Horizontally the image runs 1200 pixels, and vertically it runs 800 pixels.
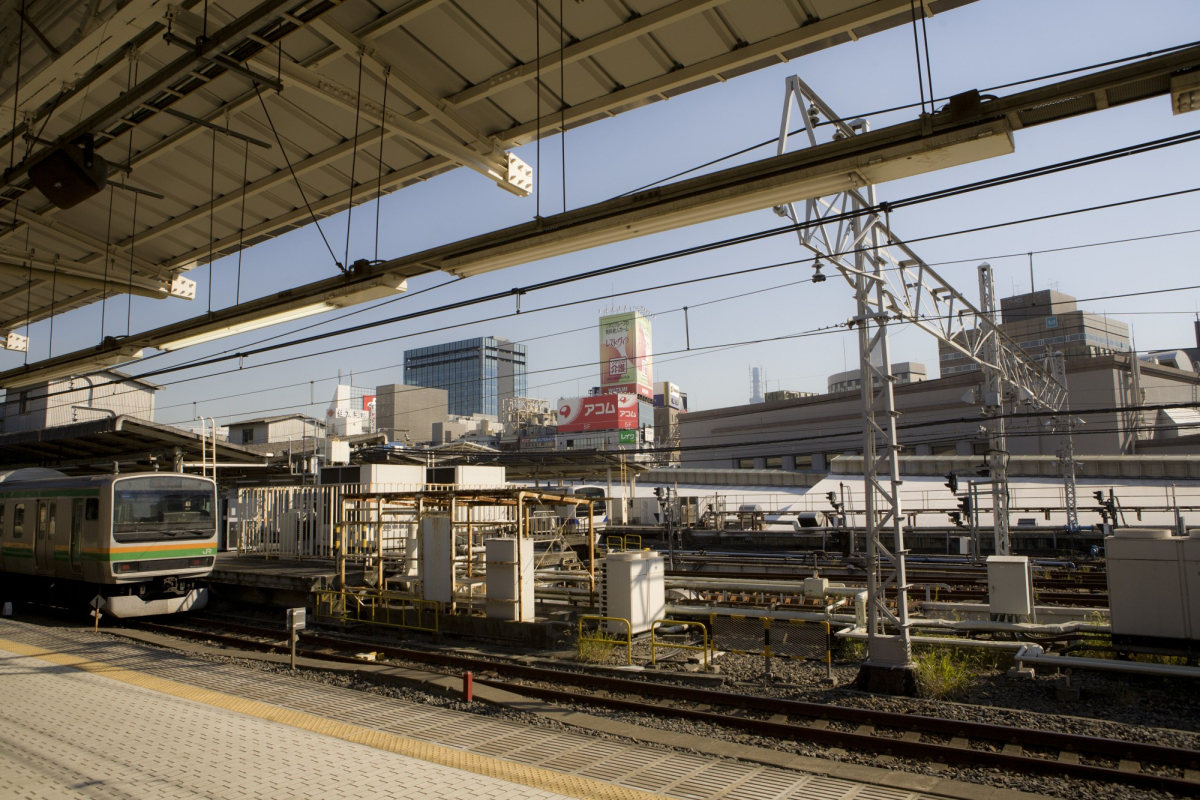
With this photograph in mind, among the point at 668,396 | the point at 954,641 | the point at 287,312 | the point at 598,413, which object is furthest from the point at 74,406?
the point at 668,396

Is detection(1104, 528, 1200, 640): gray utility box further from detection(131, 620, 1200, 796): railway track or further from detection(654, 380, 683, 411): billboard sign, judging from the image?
detection(654, 380, 683, 411): billboard sign

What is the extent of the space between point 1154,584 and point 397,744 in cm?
1154

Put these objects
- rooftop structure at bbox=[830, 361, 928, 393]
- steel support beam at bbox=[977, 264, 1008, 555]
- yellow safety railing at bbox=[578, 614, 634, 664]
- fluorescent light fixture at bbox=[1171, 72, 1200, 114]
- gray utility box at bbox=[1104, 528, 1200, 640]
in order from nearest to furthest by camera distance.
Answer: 1. fluorescent light fixture at bbox=[1171, 72, 1200, 114]
2. gray utility box at bbox=[1104, 528, 1200, 640]
3. yellow safety railing at bbox=[578, 614, 634, 664]
4. steel support beam at bbox=[977, 264, 1008, 555]
5. rooftop structure at bbox=[830, 361, 928, 393]

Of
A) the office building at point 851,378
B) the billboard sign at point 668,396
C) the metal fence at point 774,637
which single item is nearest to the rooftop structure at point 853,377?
the office building at point 851,378

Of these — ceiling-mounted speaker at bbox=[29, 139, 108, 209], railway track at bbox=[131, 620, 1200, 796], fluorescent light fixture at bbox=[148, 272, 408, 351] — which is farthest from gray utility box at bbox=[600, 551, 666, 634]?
ceiling-mounted speaker at bbox=[29, 139, 108, 209]

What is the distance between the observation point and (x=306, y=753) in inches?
287

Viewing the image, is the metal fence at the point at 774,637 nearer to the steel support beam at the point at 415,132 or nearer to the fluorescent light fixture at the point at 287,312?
the fluorescent light fixture at the point at 287,312

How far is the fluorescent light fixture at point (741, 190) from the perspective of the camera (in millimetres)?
6086

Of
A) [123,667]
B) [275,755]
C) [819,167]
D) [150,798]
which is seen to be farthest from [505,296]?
[123,667]

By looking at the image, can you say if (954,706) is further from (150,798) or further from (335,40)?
(335,40)

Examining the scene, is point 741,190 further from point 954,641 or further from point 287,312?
point 954,641

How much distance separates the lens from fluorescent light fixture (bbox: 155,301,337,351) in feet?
33.4

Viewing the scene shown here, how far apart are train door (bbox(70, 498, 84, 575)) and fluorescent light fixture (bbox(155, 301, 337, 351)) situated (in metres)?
7.31

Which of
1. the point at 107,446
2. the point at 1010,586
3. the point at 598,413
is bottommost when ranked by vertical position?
the point at 1010,586
